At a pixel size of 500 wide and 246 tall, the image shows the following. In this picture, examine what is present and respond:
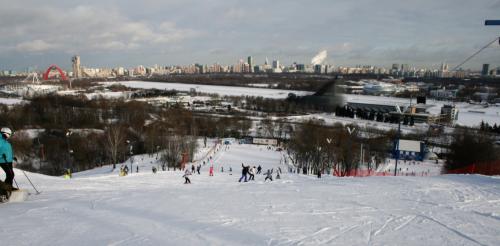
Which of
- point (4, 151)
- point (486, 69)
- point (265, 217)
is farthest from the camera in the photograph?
point (486, 69)

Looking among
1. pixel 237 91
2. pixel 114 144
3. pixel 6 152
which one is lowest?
pixel 114 144

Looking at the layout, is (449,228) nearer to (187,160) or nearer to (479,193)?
(479,193)

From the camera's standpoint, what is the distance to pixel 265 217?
6.08m

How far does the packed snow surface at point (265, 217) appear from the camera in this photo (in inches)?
198

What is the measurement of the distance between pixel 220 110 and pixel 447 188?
245 feet

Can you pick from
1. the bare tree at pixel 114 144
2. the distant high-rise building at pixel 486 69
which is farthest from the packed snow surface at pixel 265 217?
the distant high-rise building at pixel 486 69

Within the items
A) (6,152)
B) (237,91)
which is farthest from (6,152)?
(237,91)

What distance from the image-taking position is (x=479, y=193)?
26.7ft

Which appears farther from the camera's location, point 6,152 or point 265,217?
point 6,152

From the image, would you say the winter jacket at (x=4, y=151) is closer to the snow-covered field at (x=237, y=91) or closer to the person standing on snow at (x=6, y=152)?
the person standing on snow at (x=6, y=152)

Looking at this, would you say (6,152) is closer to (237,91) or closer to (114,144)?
(114,144)

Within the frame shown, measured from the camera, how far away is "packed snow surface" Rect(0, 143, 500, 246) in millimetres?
5020

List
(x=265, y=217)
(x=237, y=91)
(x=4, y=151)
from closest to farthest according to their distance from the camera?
1. (x=265, y=217)
2. (x=4, y=151)
3. (x=237, y=91)

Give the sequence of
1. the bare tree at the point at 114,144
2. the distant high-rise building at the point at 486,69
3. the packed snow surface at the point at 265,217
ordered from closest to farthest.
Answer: the packed snow surface at the point at 265,217 → the bare tree at the point at 114,144 → the distant high-rise building at the point at 486,69
